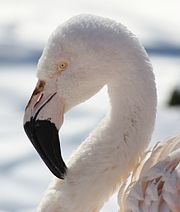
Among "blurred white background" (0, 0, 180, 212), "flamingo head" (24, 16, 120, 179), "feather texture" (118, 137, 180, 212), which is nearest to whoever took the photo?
"feather texture" (118, 137, 180, 212)

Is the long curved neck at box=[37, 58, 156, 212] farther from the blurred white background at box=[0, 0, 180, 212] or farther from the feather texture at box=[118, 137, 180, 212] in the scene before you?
the blurred white background at box=[0, 0, 180, 212]

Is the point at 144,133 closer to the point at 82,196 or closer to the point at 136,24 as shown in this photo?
the point at 82,196

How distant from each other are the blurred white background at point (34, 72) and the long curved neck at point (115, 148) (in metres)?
1.14

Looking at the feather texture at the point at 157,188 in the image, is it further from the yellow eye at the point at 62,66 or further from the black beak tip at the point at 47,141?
the yellow eye at the point at 62,66

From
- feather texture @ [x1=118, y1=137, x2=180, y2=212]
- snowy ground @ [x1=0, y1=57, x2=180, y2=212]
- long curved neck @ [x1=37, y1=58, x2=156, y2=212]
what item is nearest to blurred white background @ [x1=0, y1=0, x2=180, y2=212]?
snowy ground @ [x1=0, y1=57, x2=180, y2=212]

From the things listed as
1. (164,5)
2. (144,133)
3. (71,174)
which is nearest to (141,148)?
(144,133)

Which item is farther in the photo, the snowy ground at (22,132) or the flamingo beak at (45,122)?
the snowy ground at (22,132)

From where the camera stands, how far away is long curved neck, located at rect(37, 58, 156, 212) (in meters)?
3.11

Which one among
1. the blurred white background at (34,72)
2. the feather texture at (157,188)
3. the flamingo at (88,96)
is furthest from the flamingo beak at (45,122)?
the blurred white background at (34,72)

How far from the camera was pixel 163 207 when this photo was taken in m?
2.94

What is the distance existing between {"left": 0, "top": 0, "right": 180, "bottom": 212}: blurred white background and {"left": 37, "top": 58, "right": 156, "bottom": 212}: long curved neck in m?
1.14

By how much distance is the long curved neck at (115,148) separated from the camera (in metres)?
3.11

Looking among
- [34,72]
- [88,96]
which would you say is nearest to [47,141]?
[88,96]

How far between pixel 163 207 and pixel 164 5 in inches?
172
